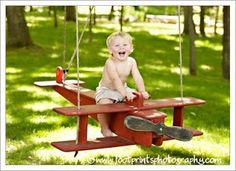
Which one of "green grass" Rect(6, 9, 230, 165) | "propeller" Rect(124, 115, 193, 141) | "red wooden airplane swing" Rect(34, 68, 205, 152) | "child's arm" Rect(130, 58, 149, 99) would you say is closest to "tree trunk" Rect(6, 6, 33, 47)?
"green grass" Rect(6, 9, 230, 165)

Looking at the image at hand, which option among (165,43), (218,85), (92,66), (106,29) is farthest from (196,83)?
(106,29)

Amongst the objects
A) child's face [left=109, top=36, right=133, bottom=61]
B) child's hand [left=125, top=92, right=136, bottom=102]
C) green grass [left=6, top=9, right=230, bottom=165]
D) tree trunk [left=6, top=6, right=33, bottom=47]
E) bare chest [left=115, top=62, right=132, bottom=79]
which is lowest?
green grass [left=6, top=9, right=230, bottom=165]

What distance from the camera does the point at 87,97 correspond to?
4.23 meters

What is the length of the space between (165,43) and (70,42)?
3.21 m

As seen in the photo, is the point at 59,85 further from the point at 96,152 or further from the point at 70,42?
the point at 70,42

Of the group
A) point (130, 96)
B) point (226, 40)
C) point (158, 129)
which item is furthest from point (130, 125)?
point (226, 40)

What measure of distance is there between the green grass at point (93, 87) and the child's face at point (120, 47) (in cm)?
149

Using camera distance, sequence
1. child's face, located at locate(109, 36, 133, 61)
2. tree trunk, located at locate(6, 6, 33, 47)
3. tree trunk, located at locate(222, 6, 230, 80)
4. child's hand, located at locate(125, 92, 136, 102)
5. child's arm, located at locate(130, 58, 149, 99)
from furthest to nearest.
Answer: tree trunk, located at locate(6, 6, 33, 47) < tree trunk, located at locate(222, 6, 230, 80) < child's arm, located at locate(130, 58, 149, 99) < child's face, located at locate(109, 36, 133, 61) < child's hand, located at locate(125, 92, 136, 102)

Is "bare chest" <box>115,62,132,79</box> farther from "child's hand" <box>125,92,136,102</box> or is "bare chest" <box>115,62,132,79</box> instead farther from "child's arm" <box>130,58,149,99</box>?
"child's hand" <box>125,92,136,102</box>

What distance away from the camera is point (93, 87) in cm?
880

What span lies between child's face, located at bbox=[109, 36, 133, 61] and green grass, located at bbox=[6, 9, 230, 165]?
1.49 meters

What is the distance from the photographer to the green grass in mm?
5637

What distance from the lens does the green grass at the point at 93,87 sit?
5637mm

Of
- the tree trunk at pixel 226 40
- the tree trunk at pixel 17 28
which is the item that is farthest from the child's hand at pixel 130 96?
the tree trunk at pixel 17 28
